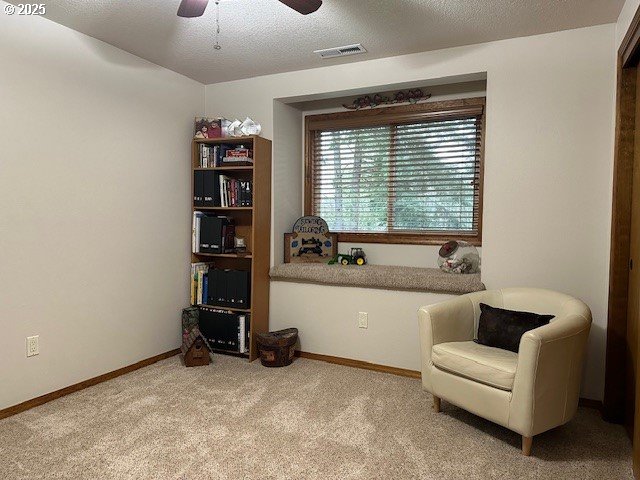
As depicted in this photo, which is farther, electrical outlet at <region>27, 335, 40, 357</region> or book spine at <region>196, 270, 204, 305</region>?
book spine at <region>196, 270, 204, 305</region>

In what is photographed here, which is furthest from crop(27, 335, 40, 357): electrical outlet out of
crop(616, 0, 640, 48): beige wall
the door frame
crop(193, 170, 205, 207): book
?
crop(616, 0, 640, 48): beige wall

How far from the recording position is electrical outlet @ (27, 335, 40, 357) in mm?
2684

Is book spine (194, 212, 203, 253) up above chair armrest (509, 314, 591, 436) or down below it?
above

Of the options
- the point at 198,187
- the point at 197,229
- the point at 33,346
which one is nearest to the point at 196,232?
the point at 197,229

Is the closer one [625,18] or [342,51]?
[625,18]

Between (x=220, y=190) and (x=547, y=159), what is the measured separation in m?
2.50

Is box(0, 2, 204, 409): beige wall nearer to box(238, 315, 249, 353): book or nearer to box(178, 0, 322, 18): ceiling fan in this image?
box(238, 315, 249, 353): book

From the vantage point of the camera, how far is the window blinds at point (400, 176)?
3.62 metres

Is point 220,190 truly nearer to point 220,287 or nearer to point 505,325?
point 220,287

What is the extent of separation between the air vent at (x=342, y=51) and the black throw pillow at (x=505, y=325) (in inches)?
78.3

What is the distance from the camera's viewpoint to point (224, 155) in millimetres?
3773

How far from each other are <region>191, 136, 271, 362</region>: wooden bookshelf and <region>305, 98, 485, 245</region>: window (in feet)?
1.88

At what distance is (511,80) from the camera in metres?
3.01

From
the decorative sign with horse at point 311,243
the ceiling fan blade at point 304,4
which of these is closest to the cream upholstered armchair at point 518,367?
the decorative sign with horse at point 311,243
